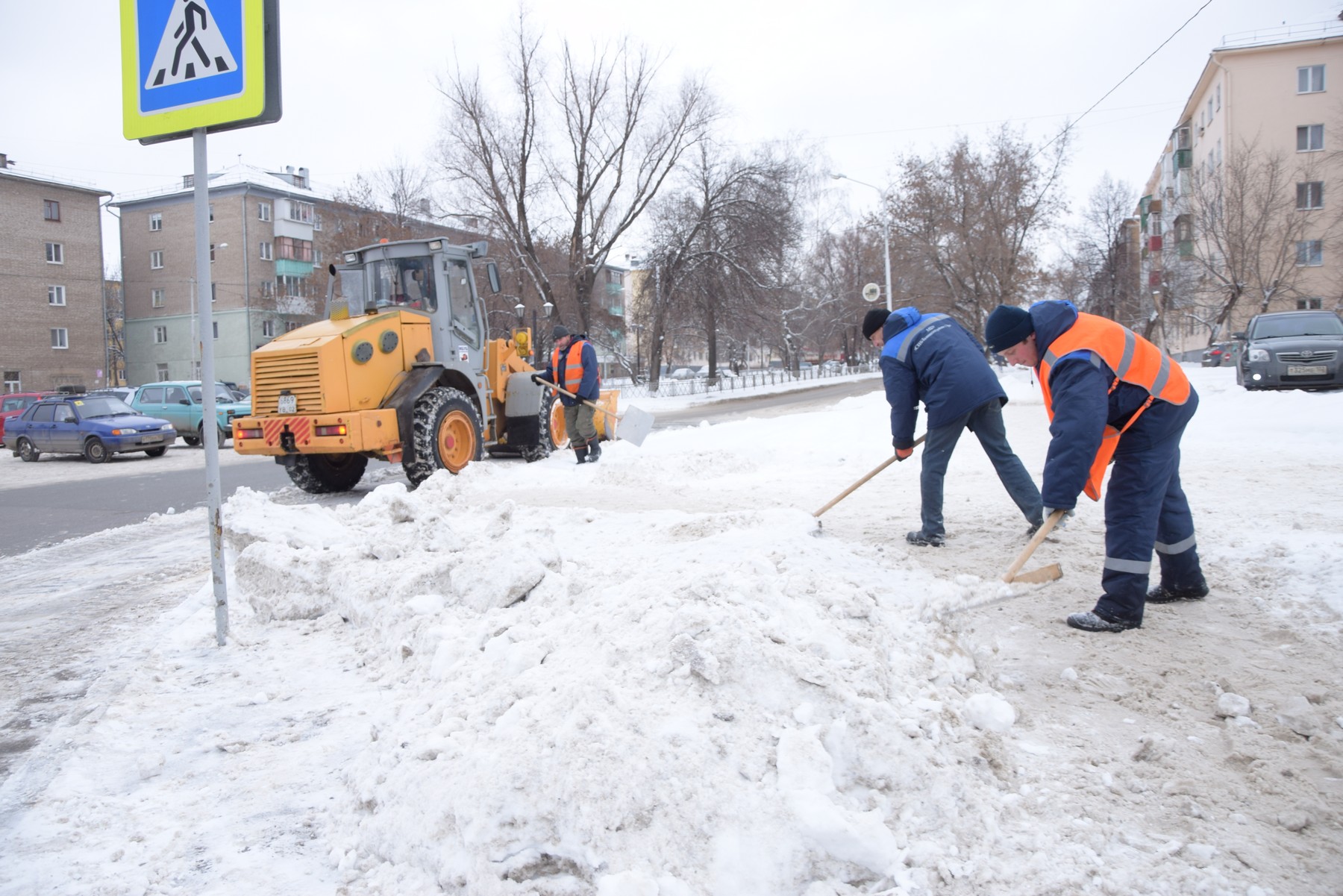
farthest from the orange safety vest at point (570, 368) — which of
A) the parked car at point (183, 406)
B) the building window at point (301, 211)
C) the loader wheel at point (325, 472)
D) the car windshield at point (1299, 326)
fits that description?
the building window at point (301, 211)

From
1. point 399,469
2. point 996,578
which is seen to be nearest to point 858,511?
point 996,578

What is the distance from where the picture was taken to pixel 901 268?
3522cm

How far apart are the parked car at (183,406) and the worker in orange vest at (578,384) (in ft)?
43.3

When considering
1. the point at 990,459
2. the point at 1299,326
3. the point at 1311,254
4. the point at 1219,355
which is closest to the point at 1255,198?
the point at 1219,355

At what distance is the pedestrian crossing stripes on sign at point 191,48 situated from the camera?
3.93 m

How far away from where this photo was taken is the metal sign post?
153 inches

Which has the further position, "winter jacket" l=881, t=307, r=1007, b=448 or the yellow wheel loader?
the yellow wheel loader

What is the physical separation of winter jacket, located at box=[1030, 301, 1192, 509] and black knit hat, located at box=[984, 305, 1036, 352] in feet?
0.13

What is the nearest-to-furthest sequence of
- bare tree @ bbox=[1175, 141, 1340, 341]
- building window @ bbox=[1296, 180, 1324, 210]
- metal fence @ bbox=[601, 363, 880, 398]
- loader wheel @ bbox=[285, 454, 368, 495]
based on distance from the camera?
loader wheel @ bbox=[285, 454, 368, 495] → bare tree @ bbox=[1175, 141, 1340, 341] → metal fence @ bbox=[601, 363, 880, 398] → building window @ bbox=[1296, 180, 1324, 210]

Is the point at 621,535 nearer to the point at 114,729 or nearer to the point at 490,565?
the point at 490,565

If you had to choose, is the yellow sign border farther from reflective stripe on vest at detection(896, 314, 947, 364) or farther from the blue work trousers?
the blue work trousers

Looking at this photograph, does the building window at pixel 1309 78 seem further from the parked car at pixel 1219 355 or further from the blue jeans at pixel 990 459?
the blue jeans at pixel 990 459

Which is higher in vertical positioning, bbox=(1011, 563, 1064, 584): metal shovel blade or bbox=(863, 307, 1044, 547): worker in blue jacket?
bbox=(863, 307, 1044, 547): worker in blue jacket

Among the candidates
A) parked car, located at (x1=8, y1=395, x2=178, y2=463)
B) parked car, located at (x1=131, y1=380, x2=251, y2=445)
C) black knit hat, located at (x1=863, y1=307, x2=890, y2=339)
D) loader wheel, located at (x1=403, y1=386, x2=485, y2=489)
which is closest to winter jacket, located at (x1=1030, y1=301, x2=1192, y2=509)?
black knit hat, located at (x1=863, y1=307, x2=890, y2=339)
